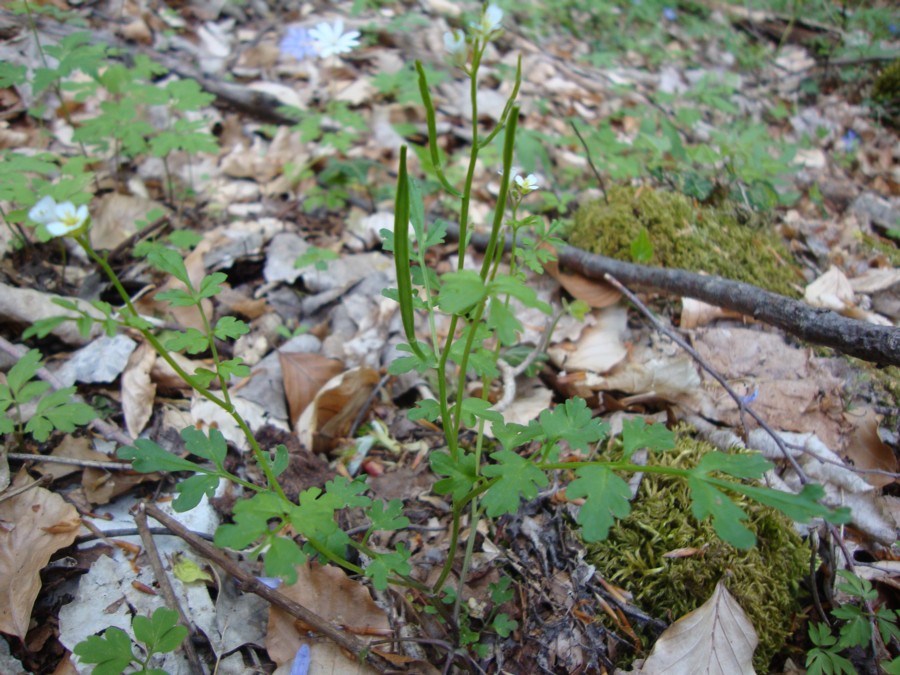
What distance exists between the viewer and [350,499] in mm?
1347

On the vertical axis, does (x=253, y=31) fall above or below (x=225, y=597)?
above

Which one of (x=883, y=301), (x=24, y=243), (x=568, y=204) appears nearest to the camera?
(x=24, y=243)

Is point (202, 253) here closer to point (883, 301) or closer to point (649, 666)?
point (649, 666)

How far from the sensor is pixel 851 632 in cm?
146

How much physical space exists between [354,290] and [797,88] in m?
5.14

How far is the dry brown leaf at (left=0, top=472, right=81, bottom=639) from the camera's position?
1.38 m

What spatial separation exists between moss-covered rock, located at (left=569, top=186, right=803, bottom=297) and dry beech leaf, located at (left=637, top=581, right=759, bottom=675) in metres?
1.54

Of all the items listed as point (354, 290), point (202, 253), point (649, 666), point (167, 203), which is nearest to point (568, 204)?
point (354, 290)

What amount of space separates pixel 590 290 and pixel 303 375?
52.7 inches

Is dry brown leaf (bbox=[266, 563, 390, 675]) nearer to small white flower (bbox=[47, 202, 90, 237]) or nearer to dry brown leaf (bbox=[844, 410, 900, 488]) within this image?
small white flower (bbox=[47, 202, 90, 237])

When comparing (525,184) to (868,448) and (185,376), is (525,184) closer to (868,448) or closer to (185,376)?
(185,376)

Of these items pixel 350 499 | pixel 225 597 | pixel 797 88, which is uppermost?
pixel 797 88

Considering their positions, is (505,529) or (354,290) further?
(354,290)

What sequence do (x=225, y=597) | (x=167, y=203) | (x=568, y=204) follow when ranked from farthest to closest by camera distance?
(x=568, y=204) < (x=167, y=203) < (x=225, y=597)
